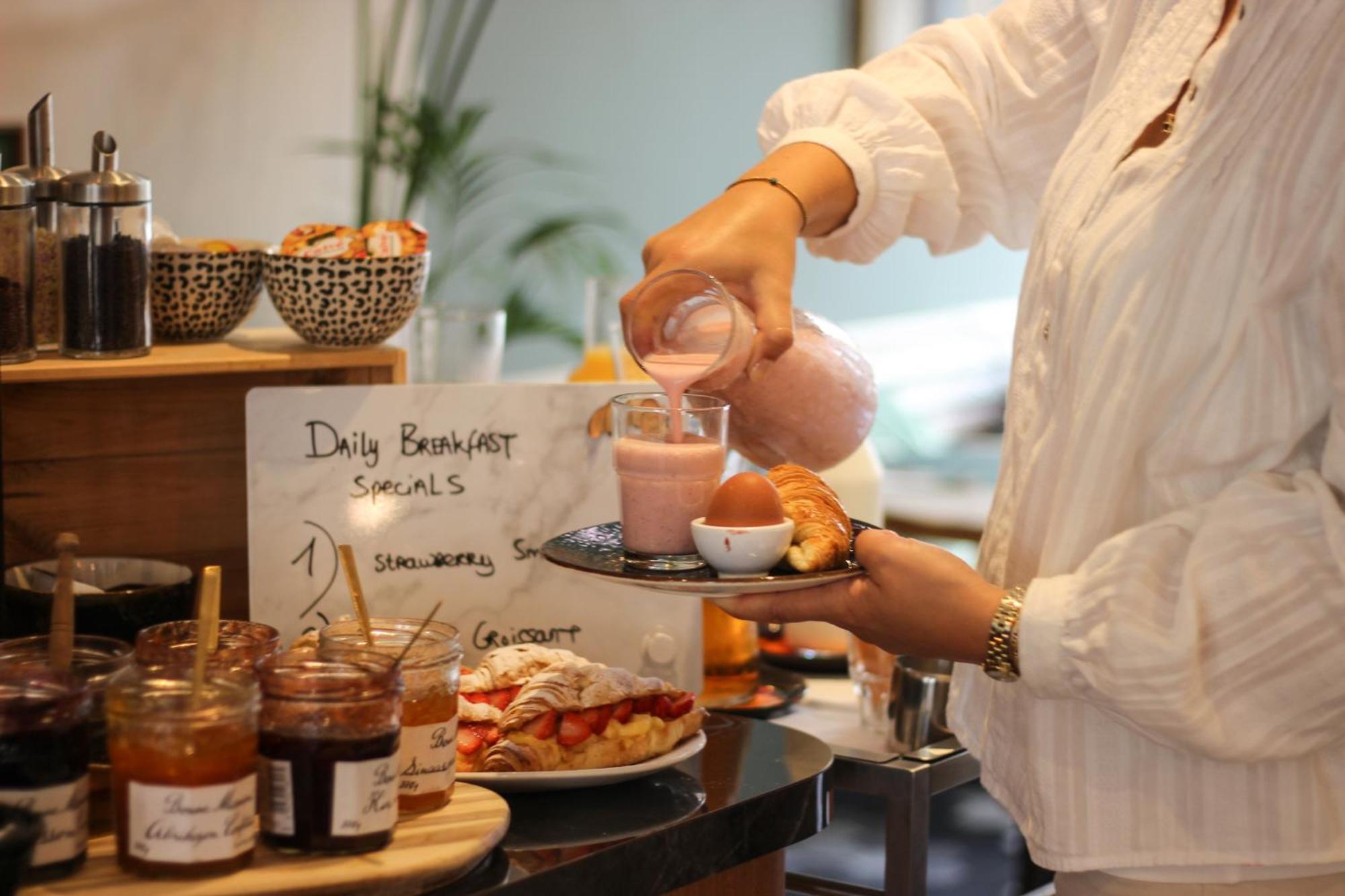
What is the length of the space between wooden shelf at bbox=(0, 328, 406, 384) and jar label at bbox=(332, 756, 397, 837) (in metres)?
0.56

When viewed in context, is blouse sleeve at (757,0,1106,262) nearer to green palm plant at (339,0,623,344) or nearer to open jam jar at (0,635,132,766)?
open jam jar at (0,635,132,766)

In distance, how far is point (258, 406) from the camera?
1395mm

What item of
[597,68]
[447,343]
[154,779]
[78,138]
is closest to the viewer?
[154,779]

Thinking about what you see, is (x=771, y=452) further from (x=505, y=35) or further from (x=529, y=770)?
(x=505, y=35)

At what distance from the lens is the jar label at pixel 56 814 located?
88cm

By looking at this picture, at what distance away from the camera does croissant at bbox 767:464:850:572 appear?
117cm

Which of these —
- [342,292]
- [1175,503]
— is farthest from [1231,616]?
[342,292]

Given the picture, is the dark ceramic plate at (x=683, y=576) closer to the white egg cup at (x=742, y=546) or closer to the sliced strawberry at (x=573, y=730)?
the white egg cup at (x=742, y=546)

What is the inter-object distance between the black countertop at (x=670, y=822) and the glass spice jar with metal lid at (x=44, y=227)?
0.63 meters

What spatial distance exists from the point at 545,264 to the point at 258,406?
3.13 metres

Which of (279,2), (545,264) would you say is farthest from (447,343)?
(545,264)

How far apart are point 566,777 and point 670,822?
0.09 m

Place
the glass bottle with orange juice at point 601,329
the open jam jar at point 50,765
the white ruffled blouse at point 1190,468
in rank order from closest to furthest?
the open jam jar at point 50,765 < the white ruffled blouse at point 1190,468 < the glass bottle with orange juice at point 601,329

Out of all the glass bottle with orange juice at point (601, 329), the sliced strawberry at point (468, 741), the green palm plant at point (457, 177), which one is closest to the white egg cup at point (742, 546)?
the sliced strawberry at point (468, 741)
